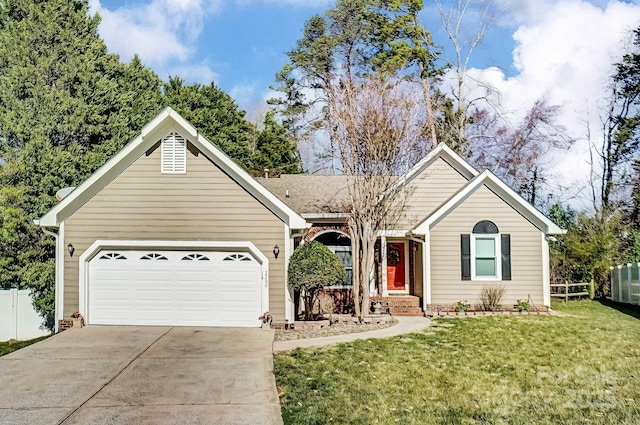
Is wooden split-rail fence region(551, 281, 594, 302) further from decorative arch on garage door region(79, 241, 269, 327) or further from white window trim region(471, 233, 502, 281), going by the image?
decorative arch on garage door region(79, 241, 269, 327)

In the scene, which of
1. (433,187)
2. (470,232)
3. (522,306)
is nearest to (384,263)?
(470,232)

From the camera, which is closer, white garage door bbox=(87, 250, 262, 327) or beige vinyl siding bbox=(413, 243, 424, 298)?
white garage door bbox=(87, 250, 262, 327)

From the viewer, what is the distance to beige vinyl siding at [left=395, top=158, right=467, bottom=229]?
17250 millimetres

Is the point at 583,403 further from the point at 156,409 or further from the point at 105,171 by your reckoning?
the point at 105,171

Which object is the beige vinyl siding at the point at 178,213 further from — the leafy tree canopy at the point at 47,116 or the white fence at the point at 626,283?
the white fence at the point at 626,283

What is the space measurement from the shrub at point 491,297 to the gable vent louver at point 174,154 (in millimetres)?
9238

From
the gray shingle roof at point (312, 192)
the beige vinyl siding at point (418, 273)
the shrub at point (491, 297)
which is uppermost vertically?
the gray shingle roof at point (312, 192)

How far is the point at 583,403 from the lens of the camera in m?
6.72

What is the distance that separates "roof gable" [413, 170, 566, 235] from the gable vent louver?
689 centimetres

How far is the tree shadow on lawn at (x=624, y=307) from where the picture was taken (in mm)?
16186

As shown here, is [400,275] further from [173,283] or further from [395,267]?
[173,283]

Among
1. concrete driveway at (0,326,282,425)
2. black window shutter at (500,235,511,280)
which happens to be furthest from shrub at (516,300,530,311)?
concrete driveway at (0,326,282,425)

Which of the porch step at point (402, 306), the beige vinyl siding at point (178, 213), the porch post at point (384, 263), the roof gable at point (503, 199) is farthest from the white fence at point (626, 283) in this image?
the beige vinyl siding at point (178, 213)

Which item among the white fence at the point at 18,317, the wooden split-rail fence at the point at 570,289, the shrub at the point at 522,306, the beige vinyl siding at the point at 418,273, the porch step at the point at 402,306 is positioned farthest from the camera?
the wooden split-rail fence at the point at 570,289
